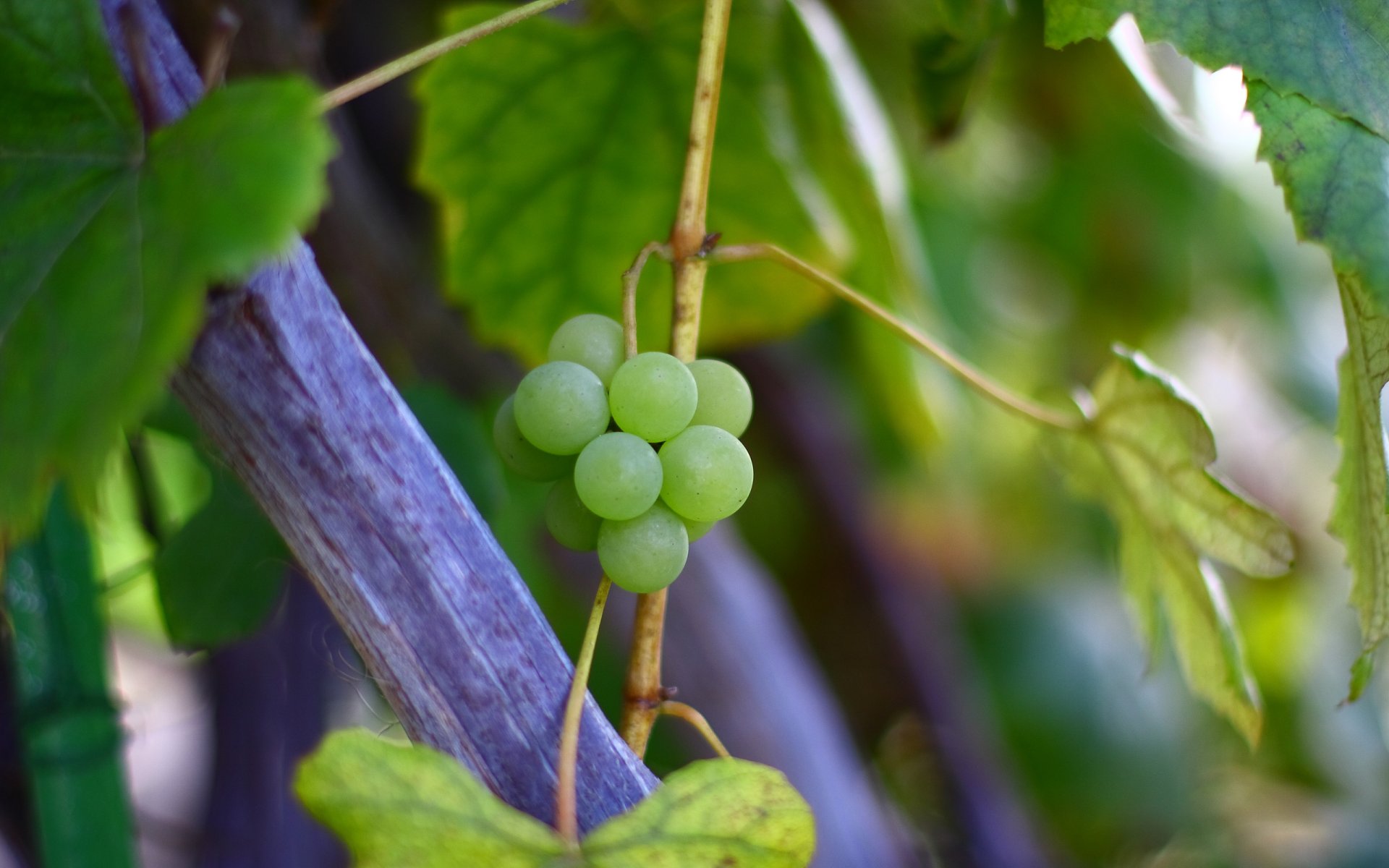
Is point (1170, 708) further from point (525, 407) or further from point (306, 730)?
point (525, 407)

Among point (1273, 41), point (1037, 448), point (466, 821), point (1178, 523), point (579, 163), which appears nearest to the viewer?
point (466, 821)

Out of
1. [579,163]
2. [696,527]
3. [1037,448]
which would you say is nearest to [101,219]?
[696,527]

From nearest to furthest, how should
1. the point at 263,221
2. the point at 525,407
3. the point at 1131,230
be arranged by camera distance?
the point at 263,221 < the point at 525,407 < the point at 1131,230

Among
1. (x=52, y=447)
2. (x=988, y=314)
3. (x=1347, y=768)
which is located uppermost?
Result: (x=988, y=314)

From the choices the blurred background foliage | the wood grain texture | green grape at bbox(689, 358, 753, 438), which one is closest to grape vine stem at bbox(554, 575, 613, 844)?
the wood grain texture

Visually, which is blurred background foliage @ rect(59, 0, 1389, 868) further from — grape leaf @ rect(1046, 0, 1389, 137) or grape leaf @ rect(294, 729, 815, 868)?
grape leaf @ rect(294, 729, 815, 868)

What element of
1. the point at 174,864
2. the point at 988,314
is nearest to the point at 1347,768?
the point at 988,314

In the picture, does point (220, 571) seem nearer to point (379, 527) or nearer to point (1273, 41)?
point (379, 527)

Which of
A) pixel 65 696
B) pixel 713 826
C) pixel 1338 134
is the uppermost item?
pixel 1338 134
